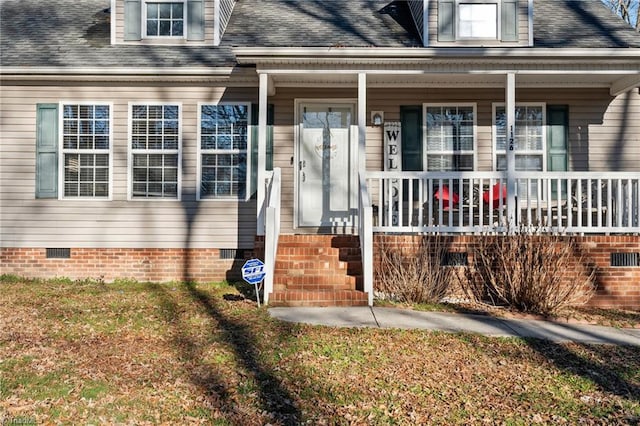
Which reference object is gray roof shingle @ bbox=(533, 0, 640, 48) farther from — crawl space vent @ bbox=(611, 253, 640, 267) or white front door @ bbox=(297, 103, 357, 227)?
white front door @ bbox=(297, 103, 357, 227)

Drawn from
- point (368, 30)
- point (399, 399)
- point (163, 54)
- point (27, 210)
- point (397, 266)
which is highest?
point (368, 30)

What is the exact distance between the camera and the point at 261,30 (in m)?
8.66

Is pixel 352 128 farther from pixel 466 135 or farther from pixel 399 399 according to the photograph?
pixel 399 399

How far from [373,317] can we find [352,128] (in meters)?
3.77

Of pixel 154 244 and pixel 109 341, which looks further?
pixel 154 244

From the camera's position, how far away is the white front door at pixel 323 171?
26.1 ft

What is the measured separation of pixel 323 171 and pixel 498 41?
3.73 meters

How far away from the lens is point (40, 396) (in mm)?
3242

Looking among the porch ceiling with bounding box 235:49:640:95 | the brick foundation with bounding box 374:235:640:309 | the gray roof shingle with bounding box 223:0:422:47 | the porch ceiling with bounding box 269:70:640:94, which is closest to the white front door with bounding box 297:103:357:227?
the porch ceiling with bounding box 269:70:640:94

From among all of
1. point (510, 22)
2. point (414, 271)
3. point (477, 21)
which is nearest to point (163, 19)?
point (477, 21)

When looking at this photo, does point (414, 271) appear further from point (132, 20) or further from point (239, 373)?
point (132, 20)

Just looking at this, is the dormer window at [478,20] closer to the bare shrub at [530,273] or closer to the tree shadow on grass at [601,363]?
the bare shrub at [530,273]

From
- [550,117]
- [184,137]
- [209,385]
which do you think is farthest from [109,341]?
[550,117]

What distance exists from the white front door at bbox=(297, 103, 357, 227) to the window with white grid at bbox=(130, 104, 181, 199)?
2076 millimetres
